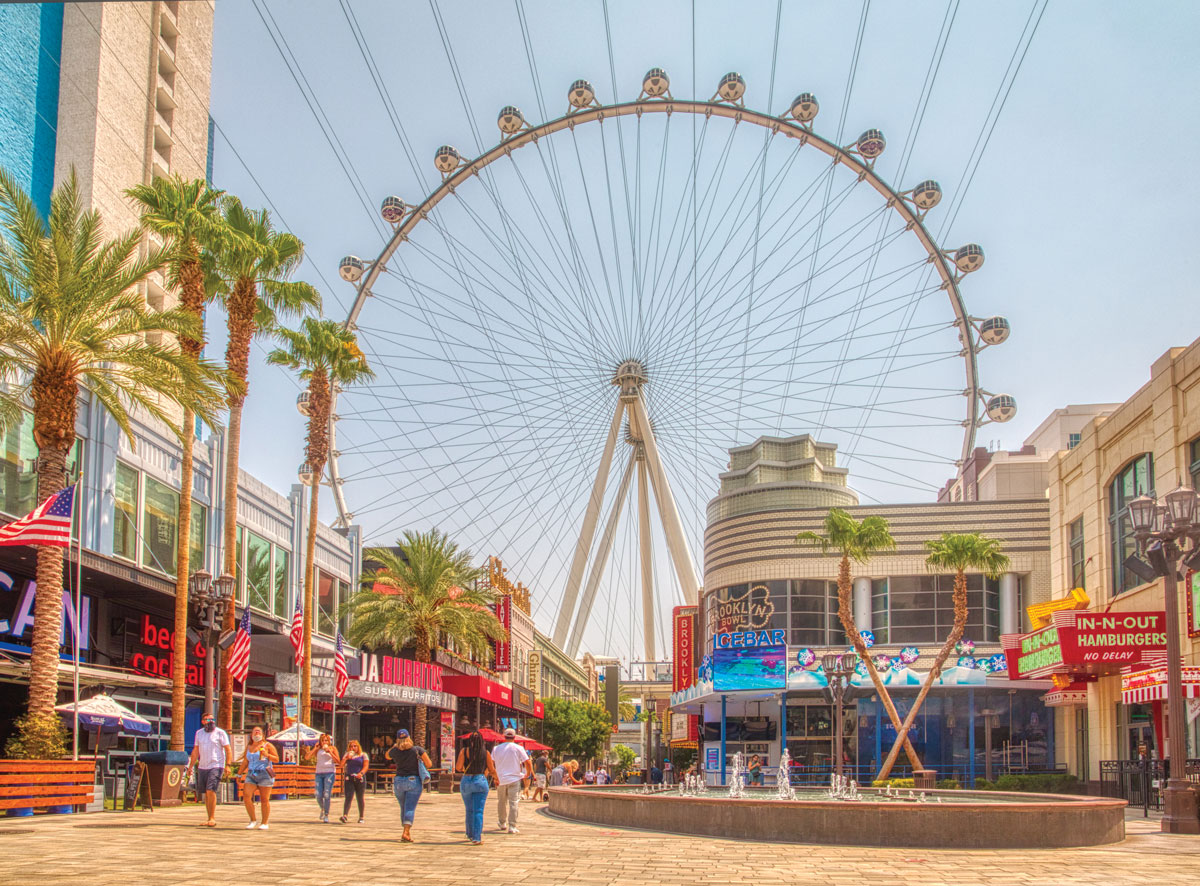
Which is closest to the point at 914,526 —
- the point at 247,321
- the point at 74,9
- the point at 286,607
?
the point at 286,607

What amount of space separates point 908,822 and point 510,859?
6.16m

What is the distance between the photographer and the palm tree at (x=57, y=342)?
75.2 ft

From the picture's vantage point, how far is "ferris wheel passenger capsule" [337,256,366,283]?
2124 inches

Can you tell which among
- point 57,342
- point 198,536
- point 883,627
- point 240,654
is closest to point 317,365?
point 198,536

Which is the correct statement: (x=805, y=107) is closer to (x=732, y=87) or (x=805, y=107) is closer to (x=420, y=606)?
(x=732, y=87)

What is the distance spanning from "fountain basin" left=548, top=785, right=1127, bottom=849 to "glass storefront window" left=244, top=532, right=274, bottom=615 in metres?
29.1

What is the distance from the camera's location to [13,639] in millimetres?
31234

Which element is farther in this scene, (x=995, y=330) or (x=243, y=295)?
(x=995, y=330)

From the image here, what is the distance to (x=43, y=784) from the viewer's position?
71.6ft

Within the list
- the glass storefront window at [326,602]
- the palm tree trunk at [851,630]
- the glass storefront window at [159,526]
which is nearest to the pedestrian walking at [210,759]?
the glass storefront window at [159,526]

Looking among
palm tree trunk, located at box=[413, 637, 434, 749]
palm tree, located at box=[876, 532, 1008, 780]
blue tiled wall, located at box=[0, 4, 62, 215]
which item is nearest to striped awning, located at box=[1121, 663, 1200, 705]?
palm tree, located at box=[876, 532, 1008, 780]

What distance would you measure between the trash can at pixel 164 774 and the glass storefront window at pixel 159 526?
9.42 m

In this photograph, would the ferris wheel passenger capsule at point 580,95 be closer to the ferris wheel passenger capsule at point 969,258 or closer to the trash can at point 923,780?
the ferris wheel passenger capsule at point 969,258

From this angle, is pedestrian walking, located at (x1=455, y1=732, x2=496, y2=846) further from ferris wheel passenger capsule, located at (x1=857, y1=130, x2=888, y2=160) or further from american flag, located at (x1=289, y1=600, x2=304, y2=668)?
ferris wheel passenger capsule, located at (x1=857, y1=130, x2=888, y2=160)
